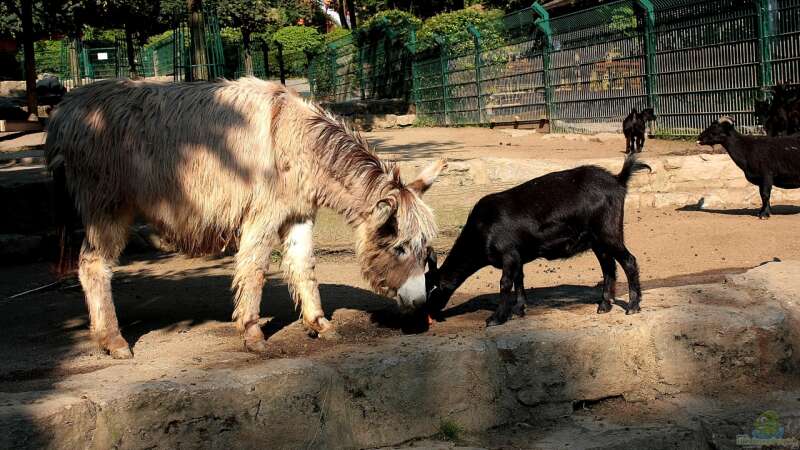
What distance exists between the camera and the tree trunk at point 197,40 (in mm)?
14391

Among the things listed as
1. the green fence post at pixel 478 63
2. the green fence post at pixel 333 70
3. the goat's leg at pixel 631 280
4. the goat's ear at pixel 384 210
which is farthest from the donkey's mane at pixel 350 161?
the green fence post at pixel 333 70

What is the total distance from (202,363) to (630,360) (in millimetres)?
2591

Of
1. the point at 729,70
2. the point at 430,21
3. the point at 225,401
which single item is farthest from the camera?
the point at 430,21

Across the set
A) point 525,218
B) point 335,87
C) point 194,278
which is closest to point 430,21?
point 335,87

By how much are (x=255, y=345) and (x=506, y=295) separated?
166cm

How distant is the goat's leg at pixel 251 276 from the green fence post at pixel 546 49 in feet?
49.1

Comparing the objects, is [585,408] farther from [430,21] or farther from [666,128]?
[430,21]

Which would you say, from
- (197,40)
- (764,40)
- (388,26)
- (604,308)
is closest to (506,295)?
(604,308)

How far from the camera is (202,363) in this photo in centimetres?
495

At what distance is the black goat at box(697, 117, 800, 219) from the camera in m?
10.3

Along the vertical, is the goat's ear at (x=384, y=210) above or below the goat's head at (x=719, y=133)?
below

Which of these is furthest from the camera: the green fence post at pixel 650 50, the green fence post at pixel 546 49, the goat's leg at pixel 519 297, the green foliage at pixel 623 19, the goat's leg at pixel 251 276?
the green fence post at pixel 546 49

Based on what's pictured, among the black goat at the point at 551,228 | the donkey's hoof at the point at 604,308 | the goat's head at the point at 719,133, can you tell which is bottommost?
the donkey's hoof at the point at 604,308

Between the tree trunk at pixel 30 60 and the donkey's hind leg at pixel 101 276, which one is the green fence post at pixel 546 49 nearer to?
the tree trunk at pixel 30 60
